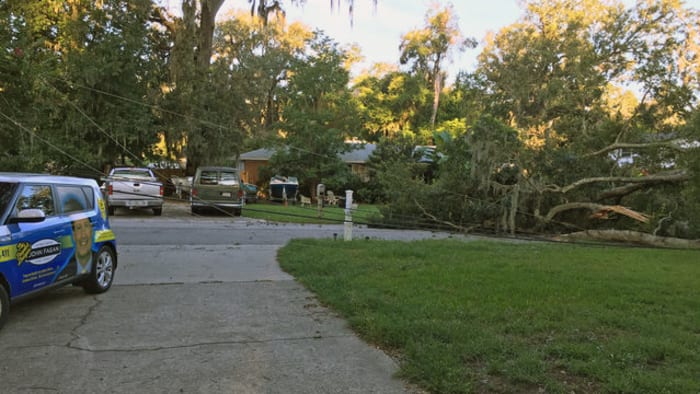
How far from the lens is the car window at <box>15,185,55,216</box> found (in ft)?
17.8

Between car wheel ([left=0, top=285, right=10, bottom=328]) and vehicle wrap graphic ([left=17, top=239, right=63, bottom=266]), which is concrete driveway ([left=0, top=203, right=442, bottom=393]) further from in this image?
vehicle wrap graphic ([left=17, top=239, right=63, bottom=266])

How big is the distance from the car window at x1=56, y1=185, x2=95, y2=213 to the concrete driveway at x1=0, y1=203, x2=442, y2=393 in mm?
1130

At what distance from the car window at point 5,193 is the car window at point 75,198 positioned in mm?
701

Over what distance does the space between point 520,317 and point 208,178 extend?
612 inches

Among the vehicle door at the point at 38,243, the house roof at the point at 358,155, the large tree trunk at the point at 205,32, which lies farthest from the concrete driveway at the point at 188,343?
the house roof at the point at 358,155

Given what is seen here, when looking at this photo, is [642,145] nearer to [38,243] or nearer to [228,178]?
[228,178]

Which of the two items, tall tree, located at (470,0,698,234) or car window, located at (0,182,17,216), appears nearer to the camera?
car window, located at (0,182,17,216)

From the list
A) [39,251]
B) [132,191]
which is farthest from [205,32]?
[39,251]

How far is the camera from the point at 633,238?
52.4ft

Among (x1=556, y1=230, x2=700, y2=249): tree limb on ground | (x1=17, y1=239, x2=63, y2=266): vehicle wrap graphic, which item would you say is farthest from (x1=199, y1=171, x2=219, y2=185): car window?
(x1=17, y1=239, x2=63, y2=266): vehicle wrap graphic

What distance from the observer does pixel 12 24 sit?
15445 millimetres

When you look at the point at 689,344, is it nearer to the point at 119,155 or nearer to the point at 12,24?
the point at 12,24

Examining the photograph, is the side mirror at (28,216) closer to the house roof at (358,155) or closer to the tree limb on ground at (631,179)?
the tree limb on ground at (631,179)

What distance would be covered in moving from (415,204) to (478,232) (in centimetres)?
247
